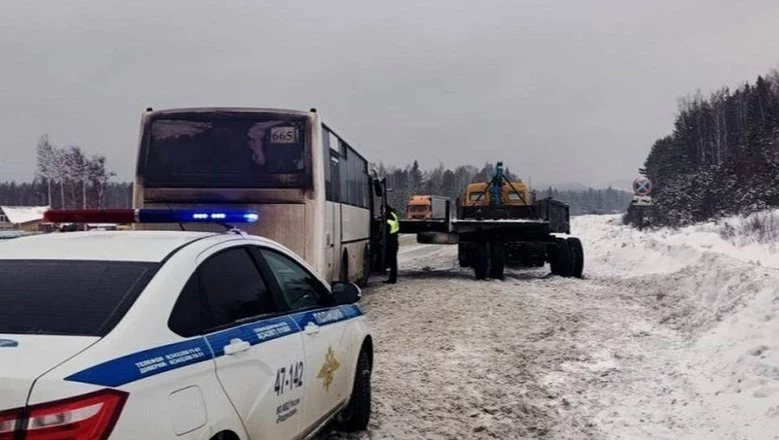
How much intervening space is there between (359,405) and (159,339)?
2.96 metres

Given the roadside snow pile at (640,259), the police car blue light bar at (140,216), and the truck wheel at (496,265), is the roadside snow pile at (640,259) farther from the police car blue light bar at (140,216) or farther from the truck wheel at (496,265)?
the police car blue light bar at (140,216)

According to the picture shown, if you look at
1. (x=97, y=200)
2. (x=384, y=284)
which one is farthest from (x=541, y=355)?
(x=97, y=200)

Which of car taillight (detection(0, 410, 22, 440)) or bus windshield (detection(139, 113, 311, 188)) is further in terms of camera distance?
bus windshield (detection(139, 113, 311, 188))

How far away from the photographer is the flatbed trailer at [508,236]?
18.8 meters

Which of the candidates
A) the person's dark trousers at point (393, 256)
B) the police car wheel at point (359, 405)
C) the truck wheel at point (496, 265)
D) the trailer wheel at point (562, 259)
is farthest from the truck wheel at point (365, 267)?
the police car wheel at point (359, 405)

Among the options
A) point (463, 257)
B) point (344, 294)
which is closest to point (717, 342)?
point (344, 294)

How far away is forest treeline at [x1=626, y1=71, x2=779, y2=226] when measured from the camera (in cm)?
4972

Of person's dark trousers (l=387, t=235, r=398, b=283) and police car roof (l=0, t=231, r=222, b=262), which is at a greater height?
police car roof (l=0, t=231, r=222, b=262)

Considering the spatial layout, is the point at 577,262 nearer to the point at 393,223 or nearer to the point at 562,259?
the point at 562,259

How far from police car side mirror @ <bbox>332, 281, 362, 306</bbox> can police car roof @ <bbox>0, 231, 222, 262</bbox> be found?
1.38 m

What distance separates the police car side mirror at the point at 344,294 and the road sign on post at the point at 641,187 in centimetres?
1941

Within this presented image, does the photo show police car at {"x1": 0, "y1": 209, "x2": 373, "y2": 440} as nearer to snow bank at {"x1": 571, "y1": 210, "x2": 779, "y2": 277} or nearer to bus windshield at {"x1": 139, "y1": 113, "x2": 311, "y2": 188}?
bus windshield at {"x1": 139, "y1": 113, "x2": 311, "y2": 188}

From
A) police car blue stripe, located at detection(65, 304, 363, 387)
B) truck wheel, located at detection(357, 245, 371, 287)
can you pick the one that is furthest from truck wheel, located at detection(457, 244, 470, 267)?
police car blue stripe, located at detection(65, 304, 363, 387)

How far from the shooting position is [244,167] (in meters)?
11.2
